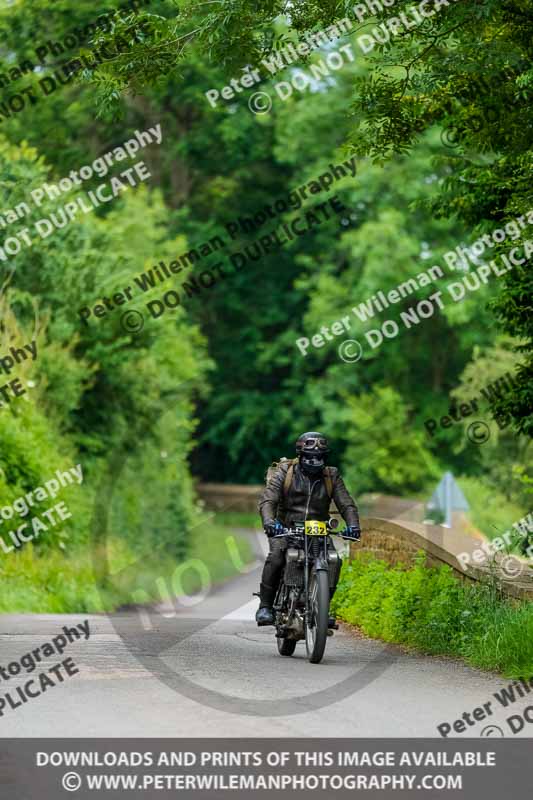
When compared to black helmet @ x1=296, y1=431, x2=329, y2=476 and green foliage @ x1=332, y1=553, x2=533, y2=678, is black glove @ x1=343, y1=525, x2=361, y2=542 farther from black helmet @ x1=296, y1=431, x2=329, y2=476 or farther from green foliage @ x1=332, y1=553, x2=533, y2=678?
green foliage @ x1=332, y1=553, x2=533, y2=678

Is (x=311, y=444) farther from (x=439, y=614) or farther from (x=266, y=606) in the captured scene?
(x=439, y=614)

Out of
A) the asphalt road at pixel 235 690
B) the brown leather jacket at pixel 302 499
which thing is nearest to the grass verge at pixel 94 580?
the asphalt road at pixel 235 690

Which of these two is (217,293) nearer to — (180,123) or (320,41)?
(180,123)

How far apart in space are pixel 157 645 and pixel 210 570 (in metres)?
28.4

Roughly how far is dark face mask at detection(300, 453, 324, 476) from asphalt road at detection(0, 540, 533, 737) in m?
1.62

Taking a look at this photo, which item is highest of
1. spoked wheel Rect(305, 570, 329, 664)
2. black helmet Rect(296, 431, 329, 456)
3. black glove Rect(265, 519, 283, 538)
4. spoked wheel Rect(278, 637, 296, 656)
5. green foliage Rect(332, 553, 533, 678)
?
black helmet Rect(296, 431, 329, 456)

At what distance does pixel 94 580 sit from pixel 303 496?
1189 cm

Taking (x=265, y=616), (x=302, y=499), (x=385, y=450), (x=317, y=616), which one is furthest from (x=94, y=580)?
(x=385, y=450)

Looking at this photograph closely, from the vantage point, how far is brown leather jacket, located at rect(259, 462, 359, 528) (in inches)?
519

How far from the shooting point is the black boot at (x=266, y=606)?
13.4m

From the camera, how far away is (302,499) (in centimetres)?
1323

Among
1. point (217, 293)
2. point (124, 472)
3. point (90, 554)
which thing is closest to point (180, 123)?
point (217, 293)

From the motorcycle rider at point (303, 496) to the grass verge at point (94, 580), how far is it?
7092 millimetres

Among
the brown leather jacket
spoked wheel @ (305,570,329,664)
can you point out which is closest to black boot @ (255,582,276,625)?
spoked wheel @ (305,570,329,664)
